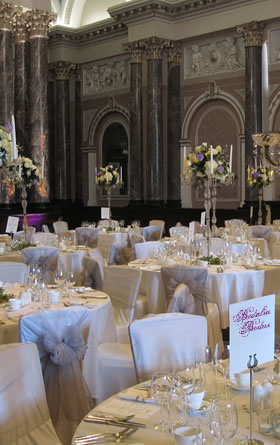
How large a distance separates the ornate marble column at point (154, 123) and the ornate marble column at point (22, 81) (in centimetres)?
307

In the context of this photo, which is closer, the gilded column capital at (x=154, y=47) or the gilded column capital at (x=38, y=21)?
the gilded column capital at (x=38, y=21)

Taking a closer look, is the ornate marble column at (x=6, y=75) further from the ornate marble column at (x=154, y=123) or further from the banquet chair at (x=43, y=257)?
the banquet chair at (x=43, y=257)

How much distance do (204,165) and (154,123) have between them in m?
8.94

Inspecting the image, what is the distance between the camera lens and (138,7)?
16328 mm

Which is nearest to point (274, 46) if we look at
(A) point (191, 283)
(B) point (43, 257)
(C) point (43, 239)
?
(C) point (43, 239)

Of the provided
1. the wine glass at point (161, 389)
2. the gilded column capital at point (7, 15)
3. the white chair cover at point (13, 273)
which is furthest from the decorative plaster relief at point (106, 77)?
the wine glass at point (161, 389)

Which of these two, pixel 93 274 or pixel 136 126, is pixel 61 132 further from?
pixel 93 274

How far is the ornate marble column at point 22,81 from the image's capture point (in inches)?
604

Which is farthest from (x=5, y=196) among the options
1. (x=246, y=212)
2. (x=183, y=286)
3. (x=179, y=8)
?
(x=183, y=286)

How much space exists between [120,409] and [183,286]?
123 inches

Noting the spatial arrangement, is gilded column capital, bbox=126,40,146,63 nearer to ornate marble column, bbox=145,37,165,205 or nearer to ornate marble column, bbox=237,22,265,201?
ornate marble column, bbox=145,37,165,205

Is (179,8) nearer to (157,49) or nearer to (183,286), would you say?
(157,49)

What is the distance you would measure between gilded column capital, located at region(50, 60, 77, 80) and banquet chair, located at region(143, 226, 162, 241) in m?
8.13

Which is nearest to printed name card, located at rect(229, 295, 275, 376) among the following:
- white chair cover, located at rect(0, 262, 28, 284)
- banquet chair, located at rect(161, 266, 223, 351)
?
banquet chair, located at rect(161, 266, 223, 351)
